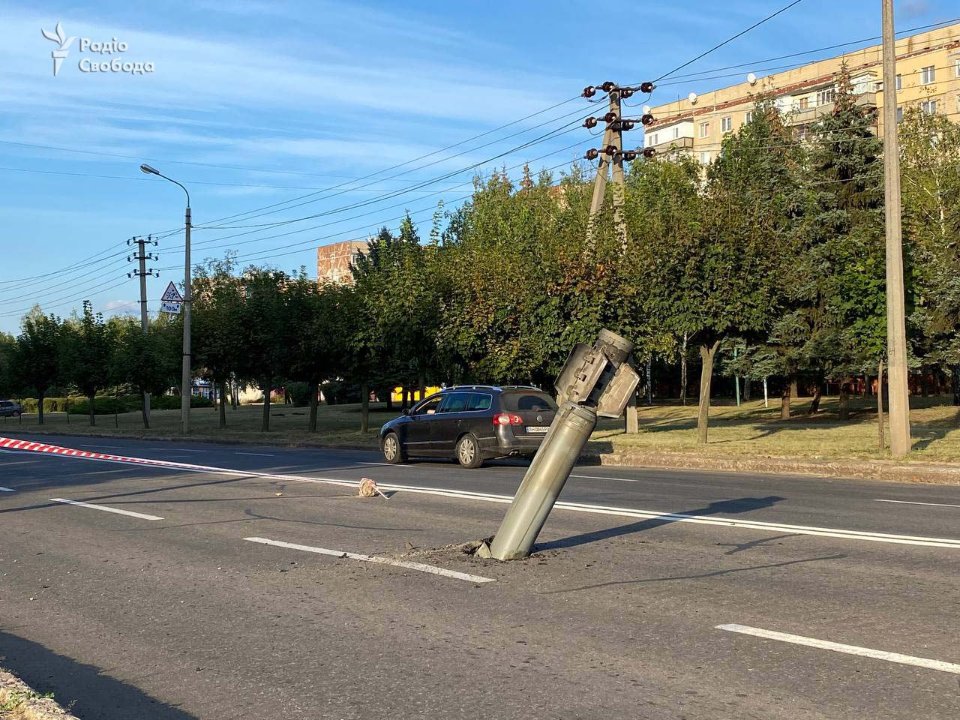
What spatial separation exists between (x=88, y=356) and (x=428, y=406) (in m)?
38.0

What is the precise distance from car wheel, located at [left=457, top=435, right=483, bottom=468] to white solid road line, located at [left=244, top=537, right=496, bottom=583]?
1018 cm

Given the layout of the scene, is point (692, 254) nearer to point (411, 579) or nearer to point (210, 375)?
point (411, 579)

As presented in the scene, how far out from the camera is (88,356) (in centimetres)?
5416

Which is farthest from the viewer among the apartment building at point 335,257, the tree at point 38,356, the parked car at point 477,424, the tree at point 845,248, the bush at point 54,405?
the apartment building at point 335,257

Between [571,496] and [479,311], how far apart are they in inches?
676

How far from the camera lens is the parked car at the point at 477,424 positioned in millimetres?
19656

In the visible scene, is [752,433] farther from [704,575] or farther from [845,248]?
[704,575]

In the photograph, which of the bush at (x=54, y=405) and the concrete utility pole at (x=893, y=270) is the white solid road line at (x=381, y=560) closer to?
the concrete utility pole at (x=893, y=270)

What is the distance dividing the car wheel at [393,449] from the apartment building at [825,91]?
42119 millimetres

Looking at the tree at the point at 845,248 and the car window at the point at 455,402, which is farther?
the tree at the point at 845,248

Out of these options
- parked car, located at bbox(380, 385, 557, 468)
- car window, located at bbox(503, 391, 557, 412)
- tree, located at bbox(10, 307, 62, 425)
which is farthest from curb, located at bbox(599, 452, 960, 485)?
tree, located at bbox(10, 307, 62, 425)

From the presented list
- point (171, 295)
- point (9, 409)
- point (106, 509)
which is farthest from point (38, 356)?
point (106, 509)

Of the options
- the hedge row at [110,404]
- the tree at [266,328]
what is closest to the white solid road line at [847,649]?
the tree at [266,328]

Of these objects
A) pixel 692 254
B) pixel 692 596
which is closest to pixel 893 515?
pixel 692 596
